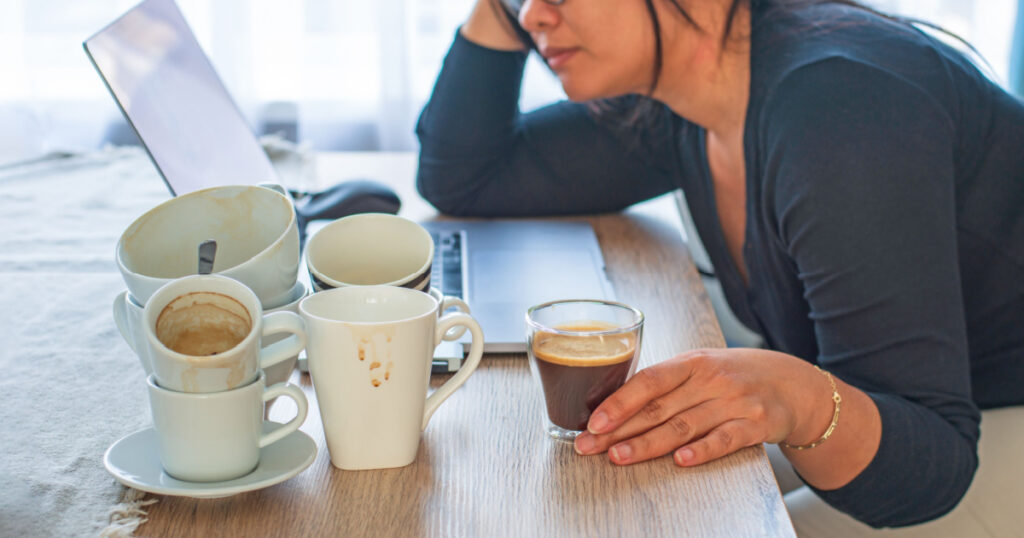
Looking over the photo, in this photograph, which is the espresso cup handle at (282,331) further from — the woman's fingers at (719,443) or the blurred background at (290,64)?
the blurred background at (290,64)

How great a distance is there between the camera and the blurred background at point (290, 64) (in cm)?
209

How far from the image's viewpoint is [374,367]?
553 mm

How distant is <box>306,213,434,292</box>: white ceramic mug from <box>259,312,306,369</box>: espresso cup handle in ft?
Answer: 0.51

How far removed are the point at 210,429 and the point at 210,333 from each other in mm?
62

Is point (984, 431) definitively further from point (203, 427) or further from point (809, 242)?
point (203, 427)

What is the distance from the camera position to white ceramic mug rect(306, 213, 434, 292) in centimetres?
71

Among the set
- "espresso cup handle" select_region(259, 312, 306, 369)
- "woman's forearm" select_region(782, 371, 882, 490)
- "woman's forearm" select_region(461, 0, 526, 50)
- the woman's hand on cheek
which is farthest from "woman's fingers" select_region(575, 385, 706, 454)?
"woman's forearm" select_region(461, 0, 526, 50)

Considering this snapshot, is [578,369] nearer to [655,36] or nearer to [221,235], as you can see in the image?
[221,235]

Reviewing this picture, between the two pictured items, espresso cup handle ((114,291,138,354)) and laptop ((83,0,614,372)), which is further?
laptop ((83,0,614,372))

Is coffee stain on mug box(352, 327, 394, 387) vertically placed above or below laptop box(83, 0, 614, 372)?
above

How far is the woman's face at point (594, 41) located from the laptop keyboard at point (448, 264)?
0.23 meters

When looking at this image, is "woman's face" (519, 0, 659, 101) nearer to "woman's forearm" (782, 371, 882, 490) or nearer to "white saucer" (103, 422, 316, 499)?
"woman's forearm" (782, 371, 882, 490)

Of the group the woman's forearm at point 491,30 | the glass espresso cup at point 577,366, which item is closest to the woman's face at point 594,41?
the woman's forearm at point 491,30

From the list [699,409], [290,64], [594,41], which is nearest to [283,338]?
[699,409]
